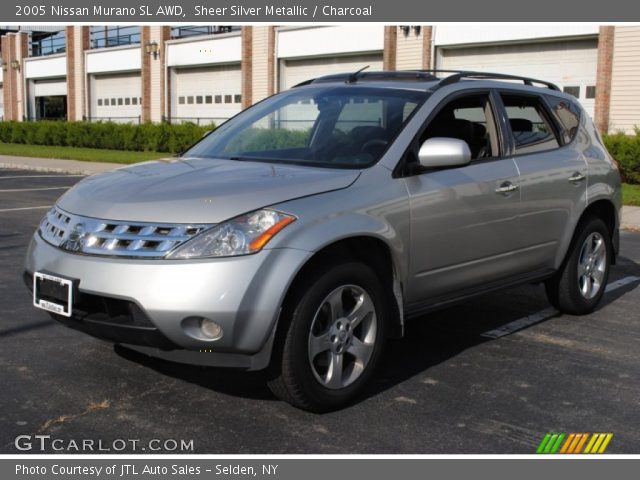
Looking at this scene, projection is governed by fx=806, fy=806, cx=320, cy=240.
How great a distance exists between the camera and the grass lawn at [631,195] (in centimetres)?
1500

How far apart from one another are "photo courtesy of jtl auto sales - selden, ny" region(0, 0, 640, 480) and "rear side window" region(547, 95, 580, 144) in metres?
0.02

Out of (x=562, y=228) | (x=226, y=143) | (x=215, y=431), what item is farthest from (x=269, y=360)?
(x=562, y=228)

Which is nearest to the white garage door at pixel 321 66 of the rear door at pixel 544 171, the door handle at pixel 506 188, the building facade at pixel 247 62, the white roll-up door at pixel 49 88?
the building facade at pixel 247 62

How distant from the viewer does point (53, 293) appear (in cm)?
408

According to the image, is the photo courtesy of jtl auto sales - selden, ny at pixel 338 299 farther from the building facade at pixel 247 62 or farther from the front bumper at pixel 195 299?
the building facade at pixel 247 62

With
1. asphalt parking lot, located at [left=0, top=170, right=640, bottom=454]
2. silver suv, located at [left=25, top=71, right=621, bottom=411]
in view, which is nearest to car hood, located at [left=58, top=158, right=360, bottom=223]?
silver suv, located at [left=25, top=71, right=621, bottom=411]

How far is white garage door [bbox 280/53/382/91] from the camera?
29.2 metres

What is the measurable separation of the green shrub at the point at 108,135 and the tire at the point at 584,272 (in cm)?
2351

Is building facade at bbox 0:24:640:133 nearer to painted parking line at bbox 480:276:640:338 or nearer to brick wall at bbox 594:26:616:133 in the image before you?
brick wall at bbox 594:26:616:133

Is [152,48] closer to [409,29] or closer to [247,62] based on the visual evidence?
[247,62]

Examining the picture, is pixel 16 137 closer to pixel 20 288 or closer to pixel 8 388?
pixel 20 288

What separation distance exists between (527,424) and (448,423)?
41 centimetres

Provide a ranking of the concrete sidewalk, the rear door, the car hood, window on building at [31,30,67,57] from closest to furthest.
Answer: the car hood, the rear door, the concrete sidewalk, window on building at [31,30,67,57]

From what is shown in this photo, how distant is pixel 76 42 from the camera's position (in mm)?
43500
